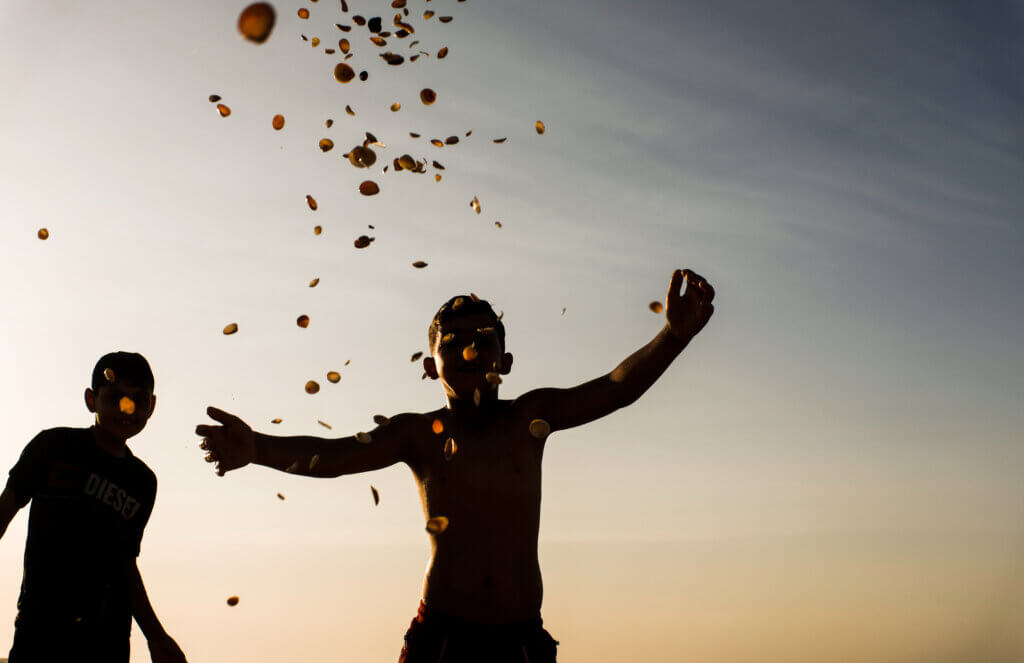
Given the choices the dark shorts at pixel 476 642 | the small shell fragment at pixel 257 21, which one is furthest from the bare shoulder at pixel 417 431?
the small shell fragment at pixel 257 21

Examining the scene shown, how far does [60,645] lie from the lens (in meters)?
4.68

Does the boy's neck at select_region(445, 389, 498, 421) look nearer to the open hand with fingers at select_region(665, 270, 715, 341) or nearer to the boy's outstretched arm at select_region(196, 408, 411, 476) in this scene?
the boy's outstretched arm at select_region(196, 408, 411, 476)

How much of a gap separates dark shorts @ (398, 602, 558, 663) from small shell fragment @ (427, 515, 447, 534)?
388 mm

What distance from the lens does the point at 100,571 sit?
490 centimetres

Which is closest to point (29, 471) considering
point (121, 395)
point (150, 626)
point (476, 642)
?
point (121, 395)

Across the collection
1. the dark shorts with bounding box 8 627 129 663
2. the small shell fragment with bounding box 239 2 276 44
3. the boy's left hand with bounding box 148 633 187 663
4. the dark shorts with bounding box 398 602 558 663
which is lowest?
the dark shorts with bounding box 8 627 129 663

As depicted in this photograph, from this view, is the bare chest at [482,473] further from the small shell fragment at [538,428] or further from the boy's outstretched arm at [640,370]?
the boy's outstretched arm at [640,370]

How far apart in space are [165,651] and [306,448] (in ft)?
4.16

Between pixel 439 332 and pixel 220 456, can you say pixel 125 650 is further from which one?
pixel 439 332

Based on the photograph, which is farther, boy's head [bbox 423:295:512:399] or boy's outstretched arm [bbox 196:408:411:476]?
boy's head [bbox 423:295:512:399]

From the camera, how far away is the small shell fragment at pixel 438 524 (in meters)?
4.90

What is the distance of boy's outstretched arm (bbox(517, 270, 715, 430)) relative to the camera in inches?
195

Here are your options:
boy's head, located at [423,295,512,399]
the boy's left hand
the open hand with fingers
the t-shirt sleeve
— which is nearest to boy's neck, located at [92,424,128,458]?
the t-shirt sleeve

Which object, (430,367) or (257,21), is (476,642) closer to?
(430,367)
